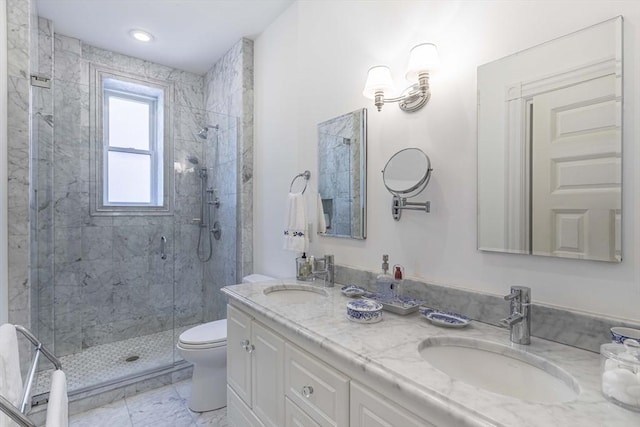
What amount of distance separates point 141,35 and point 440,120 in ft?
8.73

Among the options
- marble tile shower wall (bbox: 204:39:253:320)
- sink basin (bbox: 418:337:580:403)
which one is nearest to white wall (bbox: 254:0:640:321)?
sink basin (bbox: 418:337:580:403)

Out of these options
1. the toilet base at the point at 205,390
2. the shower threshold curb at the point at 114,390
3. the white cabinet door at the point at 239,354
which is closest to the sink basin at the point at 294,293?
the white cabinet door at the point at 239,354

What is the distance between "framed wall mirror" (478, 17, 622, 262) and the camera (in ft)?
3.11

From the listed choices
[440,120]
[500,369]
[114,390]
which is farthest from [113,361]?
[440,120]

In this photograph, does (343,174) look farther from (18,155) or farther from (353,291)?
(18,155)

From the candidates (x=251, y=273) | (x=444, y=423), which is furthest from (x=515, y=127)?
(x=251, y=273)

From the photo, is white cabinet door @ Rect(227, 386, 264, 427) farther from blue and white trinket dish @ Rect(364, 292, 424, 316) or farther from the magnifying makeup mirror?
the magnifying makeup mirror

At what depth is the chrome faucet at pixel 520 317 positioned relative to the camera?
39.1 inches

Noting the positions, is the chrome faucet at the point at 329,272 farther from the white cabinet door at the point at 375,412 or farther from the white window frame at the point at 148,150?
the white window frame at the point at 148,150

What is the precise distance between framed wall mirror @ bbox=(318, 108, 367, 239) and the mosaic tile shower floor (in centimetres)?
182

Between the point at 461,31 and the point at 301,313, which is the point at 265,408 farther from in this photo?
the point at 461,31

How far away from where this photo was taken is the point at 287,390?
1.25m

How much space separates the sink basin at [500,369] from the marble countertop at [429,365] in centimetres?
3

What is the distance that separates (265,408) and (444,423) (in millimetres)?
943
